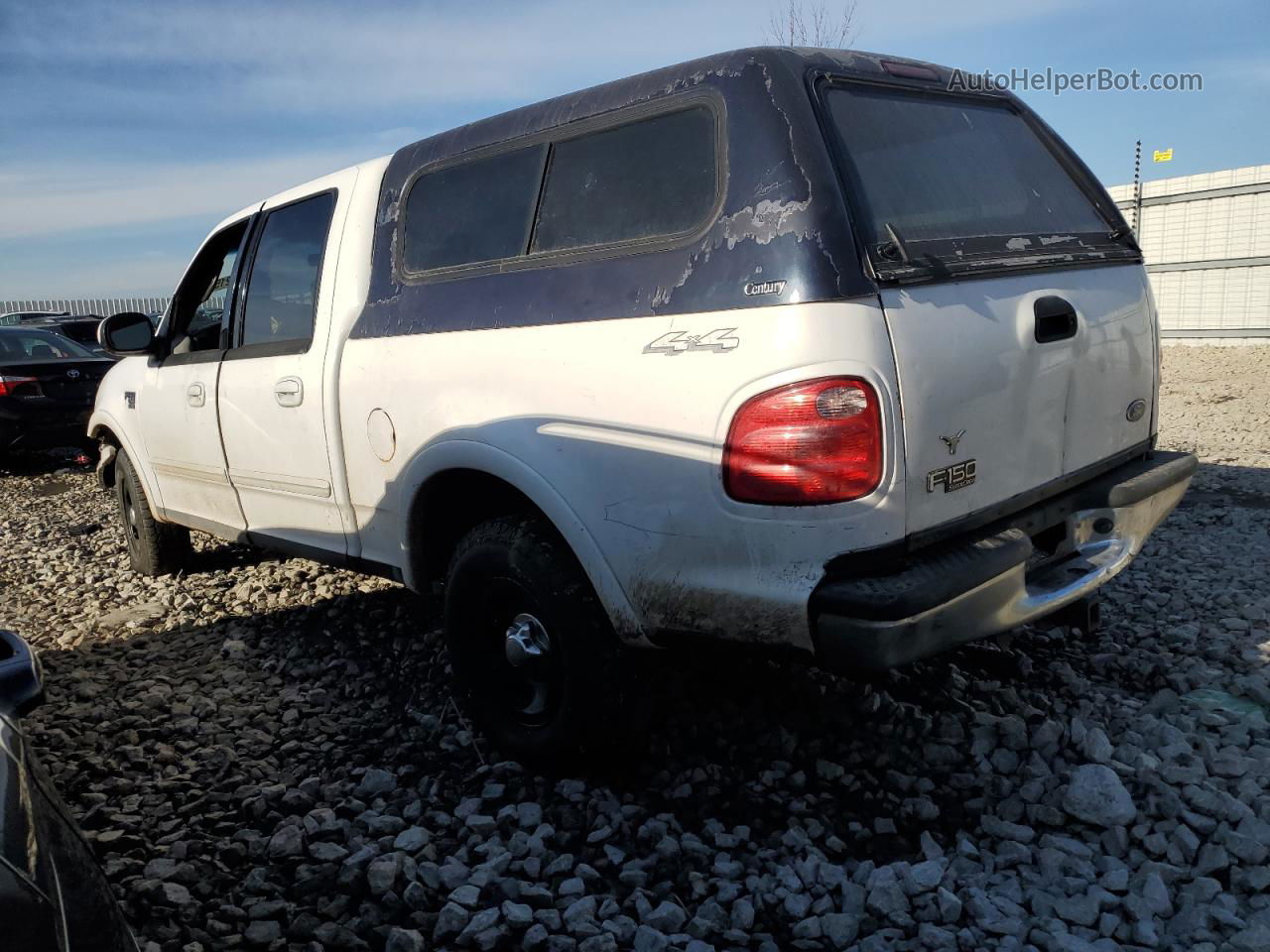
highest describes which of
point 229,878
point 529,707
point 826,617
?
point 826,617

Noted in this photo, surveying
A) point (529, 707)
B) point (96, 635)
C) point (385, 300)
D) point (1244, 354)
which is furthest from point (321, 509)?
point (1244, 354)

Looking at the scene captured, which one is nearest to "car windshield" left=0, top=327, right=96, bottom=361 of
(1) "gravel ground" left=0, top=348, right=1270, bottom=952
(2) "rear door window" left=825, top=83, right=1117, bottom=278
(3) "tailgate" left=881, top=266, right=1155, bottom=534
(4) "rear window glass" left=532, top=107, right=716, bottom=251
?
(1) "gravel ground" left=0, top=348, right=1270, bottom=952

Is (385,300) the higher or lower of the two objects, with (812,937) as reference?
higher

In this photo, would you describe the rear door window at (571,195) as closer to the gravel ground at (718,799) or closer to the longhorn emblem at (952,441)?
the longhorn emblem at (952,441)

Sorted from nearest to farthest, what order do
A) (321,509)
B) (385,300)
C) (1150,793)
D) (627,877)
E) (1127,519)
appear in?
(627,877) < (1150,793) < (1127,519) < (385,300) < (321,509)

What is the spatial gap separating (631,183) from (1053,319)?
1.21 meters

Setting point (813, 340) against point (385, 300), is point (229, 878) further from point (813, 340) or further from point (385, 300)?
point (813, 340)

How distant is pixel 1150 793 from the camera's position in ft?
8.74

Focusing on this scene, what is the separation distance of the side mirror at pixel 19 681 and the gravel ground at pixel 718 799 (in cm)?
87

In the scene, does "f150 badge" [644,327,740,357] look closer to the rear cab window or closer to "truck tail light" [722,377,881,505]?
"truck tail light" [722,377,881,505]

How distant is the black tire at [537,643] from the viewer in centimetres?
268

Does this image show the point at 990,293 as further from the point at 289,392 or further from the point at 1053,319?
the point at 289,392

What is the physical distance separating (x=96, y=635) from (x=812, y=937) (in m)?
3.82

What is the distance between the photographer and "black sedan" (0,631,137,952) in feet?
3.84
